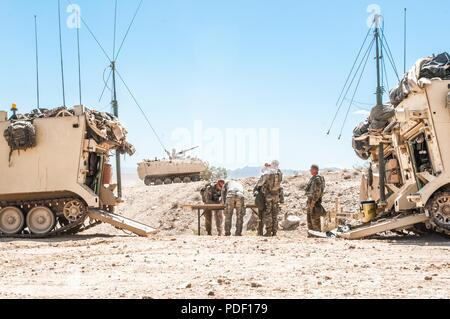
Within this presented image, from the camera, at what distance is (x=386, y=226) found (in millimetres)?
12656

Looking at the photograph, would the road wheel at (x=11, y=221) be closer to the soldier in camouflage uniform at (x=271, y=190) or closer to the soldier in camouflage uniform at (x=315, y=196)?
the soldier in camouflage uniform at (x=271, y=190)

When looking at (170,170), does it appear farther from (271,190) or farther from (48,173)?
(271,190)

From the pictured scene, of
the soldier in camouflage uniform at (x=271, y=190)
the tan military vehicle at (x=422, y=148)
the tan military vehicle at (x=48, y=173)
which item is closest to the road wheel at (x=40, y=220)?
the tan military vehicle at (x=48, y=173)

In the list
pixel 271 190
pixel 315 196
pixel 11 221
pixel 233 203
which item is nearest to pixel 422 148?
pixel 315 196

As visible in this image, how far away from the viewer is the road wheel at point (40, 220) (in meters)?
14.9

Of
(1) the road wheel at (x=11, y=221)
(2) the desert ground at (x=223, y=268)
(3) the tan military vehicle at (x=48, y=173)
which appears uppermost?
(3) the tan military vehicle at (x=48, y=173)

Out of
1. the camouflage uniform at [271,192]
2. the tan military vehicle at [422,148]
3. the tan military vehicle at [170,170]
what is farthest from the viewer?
the tan military vehicle at [170,170]

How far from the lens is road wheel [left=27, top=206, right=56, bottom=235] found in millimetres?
14867

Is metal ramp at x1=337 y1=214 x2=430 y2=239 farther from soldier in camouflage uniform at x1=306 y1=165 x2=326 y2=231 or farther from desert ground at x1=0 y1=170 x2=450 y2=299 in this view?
soldier in camouflage uniform at x1=306 y1=165 x2=326 y2=231

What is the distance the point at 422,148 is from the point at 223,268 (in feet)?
23.6

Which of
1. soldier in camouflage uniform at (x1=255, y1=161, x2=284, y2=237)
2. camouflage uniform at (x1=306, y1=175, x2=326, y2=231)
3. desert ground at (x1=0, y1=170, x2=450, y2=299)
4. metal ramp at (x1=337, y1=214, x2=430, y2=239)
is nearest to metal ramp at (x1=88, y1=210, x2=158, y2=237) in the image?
desert ground at (x1=0, y1=170, x2=450, y2=299)

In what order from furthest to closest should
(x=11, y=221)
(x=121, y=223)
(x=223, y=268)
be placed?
(x=11, y=221) → (x=121, y=223) → (x=223, y=268)

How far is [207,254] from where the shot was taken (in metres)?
9.80

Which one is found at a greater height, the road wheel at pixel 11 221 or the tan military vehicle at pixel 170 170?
the tan military vehicle at pixel 170 170
